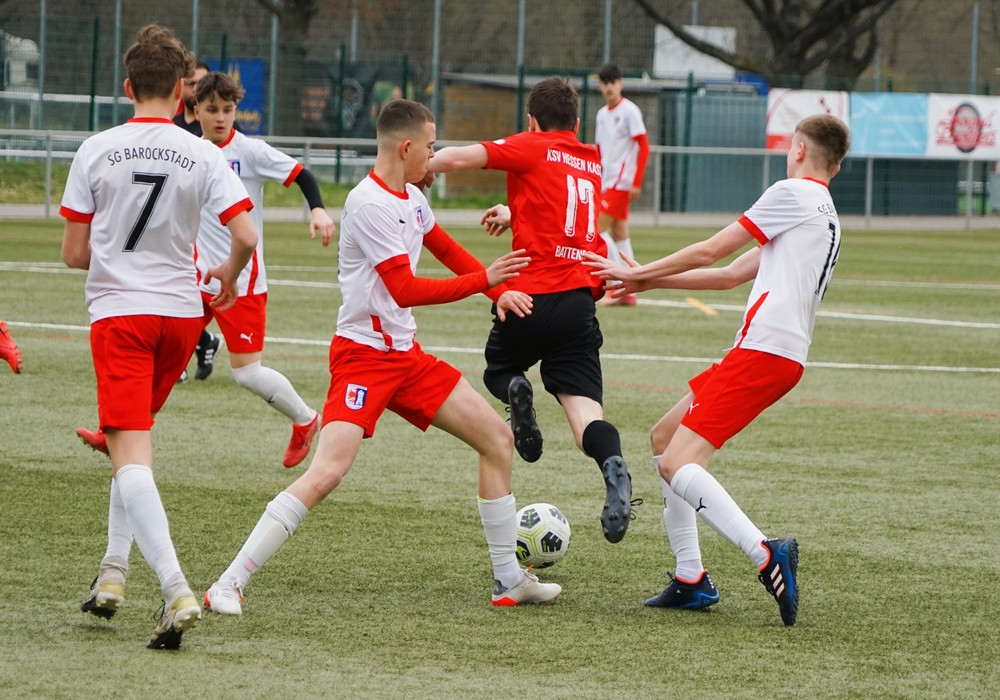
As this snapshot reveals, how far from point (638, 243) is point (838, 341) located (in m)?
10.9

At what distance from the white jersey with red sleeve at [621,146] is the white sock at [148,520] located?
11607 mm

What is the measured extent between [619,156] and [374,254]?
11388 millimetres

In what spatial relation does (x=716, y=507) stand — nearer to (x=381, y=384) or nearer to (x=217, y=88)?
(x=381, y=384)

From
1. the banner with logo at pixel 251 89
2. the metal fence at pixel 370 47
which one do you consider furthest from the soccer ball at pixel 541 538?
the banner with logo at pixel 251 89

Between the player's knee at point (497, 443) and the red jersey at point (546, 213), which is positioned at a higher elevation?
the red jersey at point (546, 213)

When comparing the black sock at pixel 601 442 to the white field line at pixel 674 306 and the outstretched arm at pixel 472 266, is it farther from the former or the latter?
the white field line at pixel 674 306

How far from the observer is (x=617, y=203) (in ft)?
50.9

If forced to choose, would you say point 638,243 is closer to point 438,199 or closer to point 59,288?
point 438,199

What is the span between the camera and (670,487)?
17.2 feet

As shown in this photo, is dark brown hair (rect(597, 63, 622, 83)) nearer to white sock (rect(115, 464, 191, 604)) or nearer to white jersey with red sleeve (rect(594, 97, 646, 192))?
white jersey with red sleeve (rect(594, 97, 646, 192))

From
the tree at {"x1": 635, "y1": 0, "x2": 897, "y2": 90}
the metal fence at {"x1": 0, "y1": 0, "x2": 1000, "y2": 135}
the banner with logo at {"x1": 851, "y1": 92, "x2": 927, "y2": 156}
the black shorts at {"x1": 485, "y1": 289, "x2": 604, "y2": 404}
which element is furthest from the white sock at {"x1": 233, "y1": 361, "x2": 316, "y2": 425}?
the tree at {"x1": 635, "y1": 0, "x2": 897, "y2": 90}

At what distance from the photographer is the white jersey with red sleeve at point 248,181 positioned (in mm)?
7852

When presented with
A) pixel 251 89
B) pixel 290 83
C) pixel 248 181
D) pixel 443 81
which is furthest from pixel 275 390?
pixel 443 81

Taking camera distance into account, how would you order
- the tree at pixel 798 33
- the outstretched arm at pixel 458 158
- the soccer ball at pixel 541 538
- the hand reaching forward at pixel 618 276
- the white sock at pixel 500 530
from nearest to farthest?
1. the white sock at pixel 500 530
2. the hand reaching forward at pixel 618 276
3. the soccer ball at pixel 541 538
4. the outstretched arm at pixel 458 158
5. the tree at pixel 798 33
